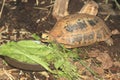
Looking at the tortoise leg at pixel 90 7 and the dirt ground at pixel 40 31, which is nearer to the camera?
the dirt ground at pixel 40 31

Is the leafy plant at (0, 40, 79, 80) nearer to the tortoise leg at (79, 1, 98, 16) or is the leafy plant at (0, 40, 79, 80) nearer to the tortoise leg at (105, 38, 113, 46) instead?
the tortoise leg at (105, 38, 113, 46)

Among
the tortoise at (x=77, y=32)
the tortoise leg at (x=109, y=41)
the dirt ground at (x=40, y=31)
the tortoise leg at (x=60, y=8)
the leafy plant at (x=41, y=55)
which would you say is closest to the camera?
the leafy plant at (x=41, y=55)

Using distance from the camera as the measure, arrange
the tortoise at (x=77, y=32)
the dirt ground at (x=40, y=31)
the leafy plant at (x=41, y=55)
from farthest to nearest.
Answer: the tortoise at (x=77, y=32)
the dirt ground at (x=40, y=31)
the leafy plant at (x=41, y=55)

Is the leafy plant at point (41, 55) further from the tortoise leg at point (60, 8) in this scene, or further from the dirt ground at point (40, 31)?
the tortoise leg at point (60, 8)


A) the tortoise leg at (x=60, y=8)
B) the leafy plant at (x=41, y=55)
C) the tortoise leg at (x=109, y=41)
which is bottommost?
the tortoise leg at (x=109, y=41)

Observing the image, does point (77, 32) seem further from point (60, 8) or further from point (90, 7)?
point (60, 8)

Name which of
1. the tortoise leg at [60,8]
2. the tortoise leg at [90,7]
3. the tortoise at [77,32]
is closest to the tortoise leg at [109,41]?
the tortoise at [77,32]

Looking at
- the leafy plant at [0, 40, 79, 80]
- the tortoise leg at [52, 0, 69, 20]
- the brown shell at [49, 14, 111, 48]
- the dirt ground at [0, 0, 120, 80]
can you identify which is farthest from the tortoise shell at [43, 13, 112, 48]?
→ the tortoise leg at [52, 0, 69, 20]

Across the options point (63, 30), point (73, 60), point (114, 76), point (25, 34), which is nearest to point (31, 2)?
point (25, 34)
